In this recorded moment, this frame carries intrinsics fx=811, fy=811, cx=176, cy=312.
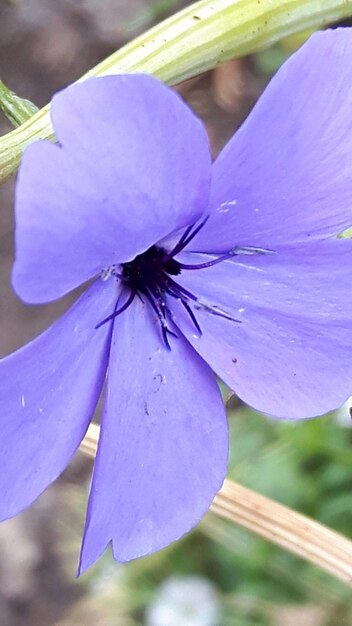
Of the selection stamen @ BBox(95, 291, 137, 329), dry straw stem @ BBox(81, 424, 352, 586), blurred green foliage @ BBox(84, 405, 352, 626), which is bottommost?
blurred green foliage @ BBox(84, 405, 352, 626)

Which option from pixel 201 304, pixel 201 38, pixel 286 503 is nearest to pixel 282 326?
pixel 201 304

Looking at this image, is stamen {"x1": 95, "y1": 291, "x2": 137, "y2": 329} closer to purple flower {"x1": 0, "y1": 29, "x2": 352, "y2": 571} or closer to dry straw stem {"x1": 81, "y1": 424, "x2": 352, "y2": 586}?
purple flower {"x1": 0, "y1": 29, "x2": 352, "y2": 571}

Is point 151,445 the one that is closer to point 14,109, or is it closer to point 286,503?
point 14,109

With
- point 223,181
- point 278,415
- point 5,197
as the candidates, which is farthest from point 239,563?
point 223,181

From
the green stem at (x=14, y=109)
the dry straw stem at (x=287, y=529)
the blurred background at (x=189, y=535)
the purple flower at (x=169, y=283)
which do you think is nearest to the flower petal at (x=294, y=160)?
the purple flower at (x=169, y=283)

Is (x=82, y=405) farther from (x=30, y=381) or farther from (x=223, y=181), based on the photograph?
(x=223, y=181)

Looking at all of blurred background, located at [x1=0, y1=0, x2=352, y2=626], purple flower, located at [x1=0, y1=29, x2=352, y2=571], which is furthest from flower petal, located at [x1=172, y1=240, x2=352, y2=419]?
blurred background, located at [x1=0, y1=0, x2=352, y2=626]

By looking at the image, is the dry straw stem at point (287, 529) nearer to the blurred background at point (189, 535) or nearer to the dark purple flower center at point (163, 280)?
the dark purple flower center at point (163, 280)
